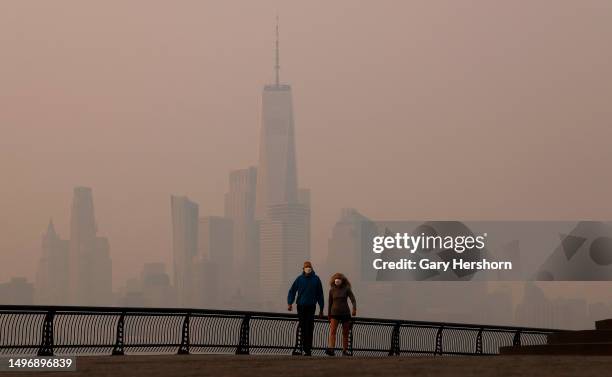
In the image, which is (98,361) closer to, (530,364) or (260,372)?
(260,372)

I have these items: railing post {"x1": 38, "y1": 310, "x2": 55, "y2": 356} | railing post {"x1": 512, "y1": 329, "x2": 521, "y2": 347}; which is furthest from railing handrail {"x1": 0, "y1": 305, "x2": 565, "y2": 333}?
railing post {"x1": 512, "y1": 329, "x2": 521, "y2": 347}

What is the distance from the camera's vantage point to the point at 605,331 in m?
28.9

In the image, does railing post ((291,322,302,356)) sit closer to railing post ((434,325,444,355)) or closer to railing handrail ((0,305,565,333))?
railing handrail ((0,305,565,333))

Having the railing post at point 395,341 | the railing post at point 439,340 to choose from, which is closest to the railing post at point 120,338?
the railing post at point 395,341

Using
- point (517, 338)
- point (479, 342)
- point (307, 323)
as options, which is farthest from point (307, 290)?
point (517, 338)

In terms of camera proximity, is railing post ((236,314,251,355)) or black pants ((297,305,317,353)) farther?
railing post ((236,314,251,355))

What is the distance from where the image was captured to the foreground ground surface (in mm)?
17750

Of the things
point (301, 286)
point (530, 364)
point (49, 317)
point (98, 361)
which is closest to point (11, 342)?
point (49, 317)

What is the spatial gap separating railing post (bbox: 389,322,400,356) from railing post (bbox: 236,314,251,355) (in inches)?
269

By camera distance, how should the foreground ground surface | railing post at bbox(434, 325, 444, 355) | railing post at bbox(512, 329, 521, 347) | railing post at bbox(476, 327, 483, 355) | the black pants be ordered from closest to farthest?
the foreground ground surface, the black pants, railing post at bbox(434, 325, 444, 355), railing post at bbox(476, 327, 483, 355), railing post at bbox(512, 329, 521, 347)

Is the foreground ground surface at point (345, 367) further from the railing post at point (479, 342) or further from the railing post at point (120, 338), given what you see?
the railing post at point (479, 342)

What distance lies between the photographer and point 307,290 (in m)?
24.5

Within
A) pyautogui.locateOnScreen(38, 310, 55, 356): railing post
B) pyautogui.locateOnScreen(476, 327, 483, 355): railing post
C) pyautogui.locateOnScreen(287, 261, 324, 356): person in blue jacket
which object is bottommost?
pyautogui.locateOnScreen(476, 327, 483, 355): railing post

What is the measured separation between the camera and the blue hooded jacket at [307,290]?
24.5 m
